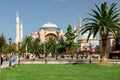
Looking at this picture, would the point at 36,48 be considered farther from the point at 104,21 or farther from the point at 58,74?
the point at 58,74

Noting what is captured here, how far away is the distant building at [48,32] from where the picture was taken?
145625 millimetres

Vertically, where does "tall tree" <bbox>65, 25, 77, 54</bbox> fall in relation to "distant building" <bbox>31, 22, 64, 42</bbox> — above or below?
below

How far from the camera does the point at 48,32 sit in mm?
150500

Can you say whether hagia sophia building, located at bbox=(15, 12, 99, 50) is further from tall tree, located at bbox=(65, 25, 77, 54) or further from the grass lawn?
the grass lawn

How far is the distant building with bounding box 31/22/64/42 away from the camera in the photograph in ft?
478

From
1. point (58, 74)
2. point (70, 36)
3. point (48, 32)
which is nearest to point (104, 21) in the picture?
point (58, 74)

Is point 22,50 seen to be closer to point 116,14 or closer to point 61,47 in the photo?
point 61,47

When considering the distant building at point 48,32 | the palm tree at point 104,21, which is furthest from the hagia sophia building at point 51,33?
the palm tree at point 104,21

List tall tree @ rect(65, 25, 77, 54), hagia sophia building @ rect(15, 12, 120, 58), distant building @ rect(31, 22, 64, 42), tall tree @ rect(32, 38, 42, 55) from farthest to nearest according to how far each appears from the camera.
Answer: distant building @ rect(31, 22, 64, 42) < hagia sophia building @ rect(15, 12, 120, 58) < tall tree @ rect(32, 38, 42, 55) < tall tree @ rect(65, 25, 77, 54)

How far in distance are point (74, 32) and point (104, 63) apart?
55.8 m

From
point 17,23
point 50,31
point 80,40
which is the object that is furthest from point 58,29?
point 17,23

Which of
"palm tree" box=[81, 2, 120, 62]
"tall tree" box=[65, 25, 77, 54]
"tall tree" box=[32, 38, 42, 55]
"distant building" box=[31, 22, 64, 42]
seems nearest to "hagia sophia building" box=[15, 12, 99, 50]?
"distant building" box=[31, 22, 64, 42]

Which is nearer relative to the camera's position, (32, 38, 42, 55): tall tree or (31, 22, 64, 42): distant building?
(32, 38, 42, 55): tall tree

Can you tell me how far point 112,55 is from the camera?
295 ft
